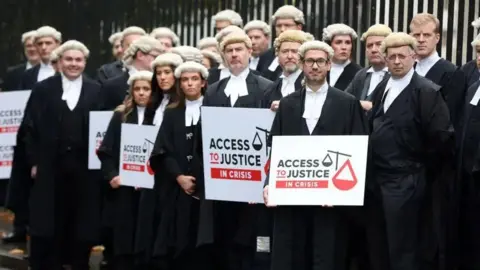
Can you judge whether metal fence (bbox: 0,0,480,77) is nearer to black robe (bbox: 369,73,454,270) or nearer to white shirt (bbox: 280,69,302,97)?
white shirt (bbox: 280,69,302,97)

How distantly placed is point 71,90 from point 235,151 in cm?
353

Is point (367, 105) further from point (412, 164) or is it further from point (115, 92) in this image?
point (115, 92)

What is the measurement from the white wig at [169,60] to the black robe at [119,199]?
579 millimetres

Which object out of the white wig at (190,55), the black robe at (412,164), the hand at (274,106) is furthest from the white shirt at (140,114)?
the black robe at (412,164)

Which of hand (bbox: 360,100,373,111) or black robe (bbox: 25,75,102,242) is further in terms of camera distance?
black robe (bbox: 25,75,102,242)

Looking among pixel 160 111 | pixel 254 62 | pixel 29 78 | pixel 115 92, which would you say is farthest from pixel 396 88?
pixel 29 78

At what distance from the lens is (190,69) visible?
601 inches

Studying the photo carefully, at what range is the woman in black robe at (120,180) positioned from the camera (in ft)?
53.0

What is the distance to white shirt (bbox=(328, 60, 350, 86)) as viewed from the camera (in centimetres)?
1522

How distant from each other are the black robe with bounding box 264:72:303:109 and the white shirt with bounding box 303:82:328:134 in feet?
3.66

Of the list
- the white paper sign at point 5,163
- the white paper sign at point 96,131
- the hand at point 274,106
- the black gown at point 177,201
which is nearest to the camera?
the hand at point 274,106

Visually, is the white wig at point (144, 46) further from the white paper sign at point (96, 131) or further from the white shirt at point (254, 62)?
the white shirt at point (254, 62)

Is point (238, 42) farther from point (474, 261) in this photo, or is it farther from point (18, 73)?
point (18, 73)

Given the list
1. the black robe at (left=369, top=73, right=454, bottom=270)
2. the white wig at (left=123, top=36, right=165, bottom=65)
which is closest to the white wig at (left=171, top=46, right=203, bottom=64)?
the white wig at (left=123, top=36, right=165, bottom=65)
